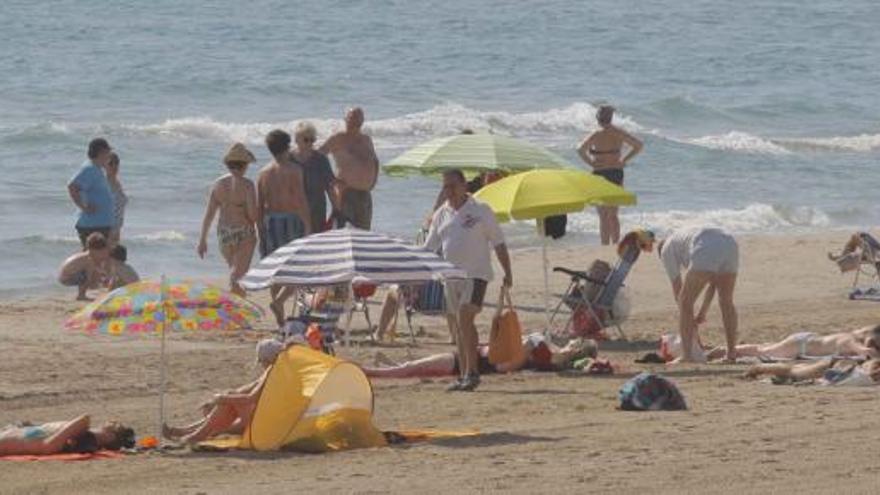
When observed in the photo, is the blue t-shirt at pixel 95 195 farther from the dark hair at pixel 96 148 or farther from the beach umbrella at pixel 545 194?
the beach umbrella at pixel 545 194

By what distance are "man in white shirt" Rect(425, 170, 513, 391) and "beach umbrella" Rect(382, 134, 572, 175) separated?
2158mm

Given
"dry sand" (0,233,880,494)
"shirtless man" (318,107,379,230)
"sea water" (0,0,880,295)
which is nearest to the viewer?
"dry sand" (0,233,880,494)

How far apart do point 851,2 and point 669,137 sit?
86.4 ft

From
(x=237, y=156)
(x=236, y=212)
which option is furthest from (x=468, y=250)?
(x=236, y=212)

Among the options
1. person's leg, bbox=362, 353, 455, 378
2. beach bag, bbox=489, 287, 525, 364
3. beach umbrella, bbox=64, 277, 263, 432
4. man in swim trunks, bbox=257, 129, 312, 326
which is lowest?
person's leg, bbox=362, 353, 455, 378

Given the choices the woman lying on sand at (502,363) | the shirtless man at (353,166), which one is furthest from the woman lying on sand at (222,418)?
the shirtless man at (353,166)

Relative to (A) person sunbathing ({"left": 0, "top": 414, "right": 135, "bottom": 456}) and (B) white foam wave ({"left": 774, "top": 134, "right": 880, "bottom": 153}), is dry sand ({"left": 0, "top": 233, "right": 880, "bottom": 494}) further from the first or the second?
(B) white foam wave ({"left": 774, "top": 134, "right": 880, "bottom": 153})

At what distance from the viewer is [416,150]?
1597 cm

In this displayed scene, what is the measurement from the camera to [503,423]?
11.8 meters

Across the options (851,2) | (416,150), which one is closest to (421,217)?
(416,150)

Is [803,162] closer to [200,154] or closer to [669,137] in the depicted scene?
[669,137]

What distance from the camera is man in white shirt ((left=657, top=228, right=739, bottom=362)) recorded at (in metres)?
14.1

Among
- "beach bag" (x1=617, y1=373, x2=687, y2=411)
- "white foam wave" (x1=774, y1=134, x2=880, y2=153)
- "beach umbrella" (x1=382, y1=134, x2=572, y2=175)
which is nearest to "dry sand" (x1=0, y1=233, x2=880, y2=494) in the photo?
"beach bag" (x1=617, y1=373, x2=687, y2=411)

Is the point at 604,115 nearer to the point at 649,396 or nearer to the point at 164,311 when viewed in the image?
the point at 649,396
